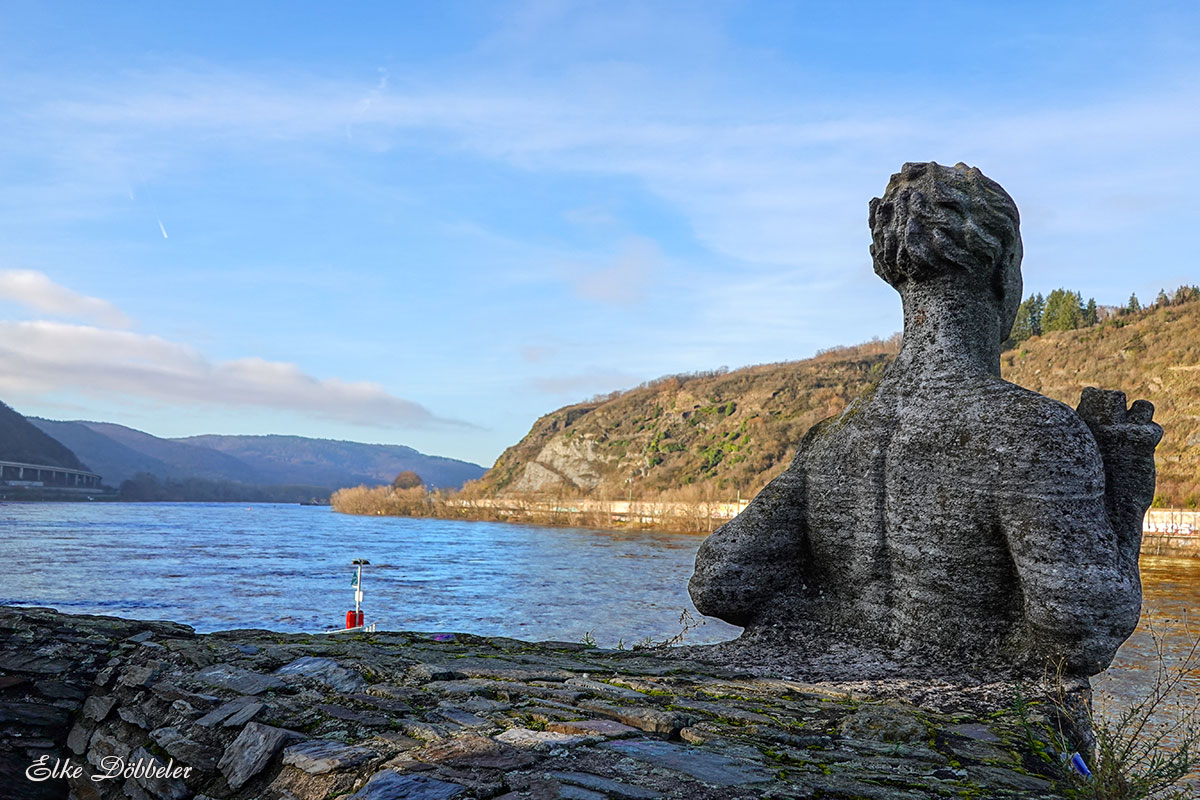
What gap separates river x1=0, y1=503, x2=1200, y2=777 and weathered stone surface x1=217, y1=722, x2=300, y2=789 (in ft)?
19.9

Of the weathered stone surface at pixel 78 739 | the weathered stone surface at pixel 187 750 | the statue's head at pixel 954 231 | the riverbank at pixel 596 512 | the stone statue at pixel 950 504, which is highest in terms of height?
the statue's head at pixel 954 231

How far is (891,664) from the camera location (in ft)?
15.1

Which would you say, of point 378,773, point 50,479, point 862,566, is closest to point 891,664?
point 862,566

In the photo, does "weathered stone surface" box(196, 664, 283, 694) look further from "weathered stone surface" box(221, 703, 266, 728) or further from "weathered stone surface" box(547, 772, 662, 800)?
"weathered stone surface" box(547, 772, 662, 800)

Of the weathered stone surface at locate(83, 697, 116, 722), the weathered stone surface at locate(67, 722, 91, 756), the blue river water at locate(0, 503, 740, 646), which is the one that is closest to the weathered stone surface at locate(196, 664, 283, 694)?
the weathered stone surface at locate(83, 697, 116, 722)

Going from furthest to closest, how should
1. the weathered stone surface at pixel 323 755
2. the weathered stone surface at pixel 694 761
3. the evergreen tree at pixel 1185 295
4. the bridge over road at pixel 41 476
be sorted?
the bridge over road at pixel 41 476, the evergreen tree at pixel 1185 295, the weathered stone surface at pixel 323 755, the weathered stone surface at pixel 694 761

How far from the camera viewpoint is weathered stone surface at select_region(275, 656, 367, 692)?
4.23m

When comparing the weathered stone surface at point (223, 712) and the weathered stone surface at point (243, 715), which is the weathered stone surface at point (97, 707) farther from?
the weathered stone surface at point (243, 715)

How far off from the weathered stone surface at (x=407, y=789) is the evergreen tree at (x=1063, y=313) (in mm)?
96354

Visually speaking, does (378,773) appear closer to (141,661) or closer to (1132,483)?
(141,661)

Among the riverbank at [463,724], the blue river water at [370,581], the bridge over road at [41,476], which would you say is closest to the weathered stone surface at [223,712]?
the riverbank at [463,724]

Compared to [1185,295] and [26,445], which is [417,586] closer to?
[1185,295]

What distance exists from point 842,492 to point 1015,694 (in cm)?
A: 135

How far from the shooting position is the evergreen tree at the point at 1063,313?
3477 inches
